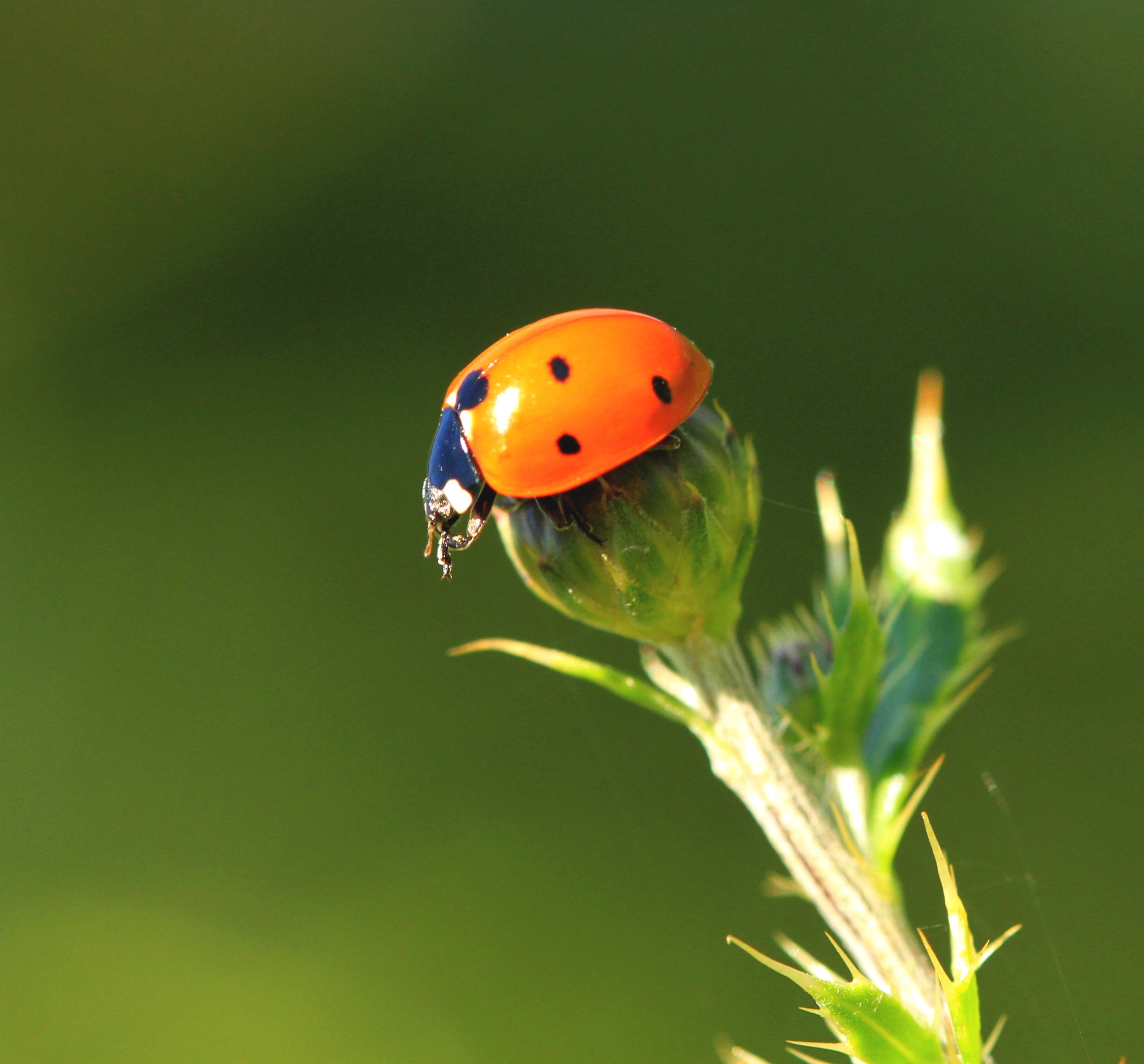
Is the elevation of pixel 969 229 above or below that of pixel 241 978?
above

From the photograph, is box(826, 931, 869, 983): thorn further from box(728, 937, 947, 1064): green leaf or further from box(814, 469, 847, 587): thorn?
box(814, 469, 847, 587): thorn

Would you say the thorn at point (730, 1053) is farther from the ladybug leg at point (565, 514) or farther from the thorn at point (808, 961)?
the ladybug leg at point (565, 514)

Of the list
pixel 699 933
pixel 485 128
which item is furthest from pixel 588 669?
pixel 485 128

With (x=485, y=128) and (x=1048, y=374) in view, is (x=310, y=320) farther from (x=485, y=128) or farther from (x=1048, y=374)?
(x=1048, y=374)

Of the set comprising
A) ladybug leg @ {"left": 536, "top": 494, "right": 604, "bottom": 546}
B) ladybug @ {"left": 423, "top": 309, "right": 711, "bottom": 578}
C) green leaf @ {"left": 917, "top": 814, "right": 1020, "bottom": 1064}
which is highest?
ladybug @ {"left": 423, "top": 309, "right": 711, "bottom": 578}

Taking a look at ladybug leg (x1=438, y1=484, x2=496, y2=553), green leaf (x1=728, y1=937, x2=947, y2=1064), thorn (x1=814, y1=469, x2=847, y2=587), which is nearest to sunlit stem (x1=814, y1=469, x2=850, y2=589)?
thorn (x1=814, y1=469, x2=847, y2=587)

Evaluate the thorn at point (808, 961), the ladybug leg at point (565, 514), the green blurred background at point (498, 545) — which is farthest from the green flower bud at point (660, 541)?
the green blurred background at point (498, 545)

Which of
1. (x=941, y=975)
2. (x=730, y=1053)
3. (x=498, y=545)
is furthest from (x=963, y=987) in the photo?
(x=498, y=545)
